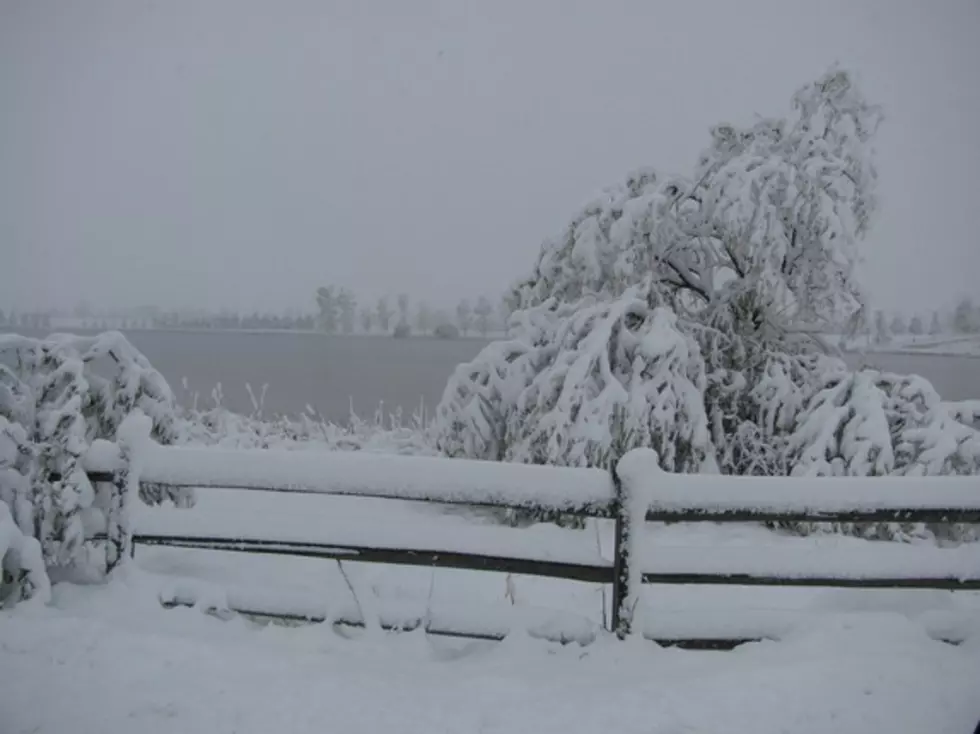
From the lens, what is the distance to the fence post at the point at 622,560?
12.2ft

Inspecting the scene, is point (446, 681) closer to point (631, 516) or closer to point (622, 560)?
point (622, 560)

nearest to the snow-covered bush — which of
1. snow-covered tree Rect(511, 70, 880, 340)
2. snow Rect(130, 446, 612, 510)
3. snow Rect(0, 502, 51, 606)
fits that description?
snow Rect(0, 502, 51, 606)

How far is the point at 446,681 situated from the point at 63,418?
3.56m

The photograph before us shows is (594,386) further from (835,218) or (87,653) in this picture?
(87,653)

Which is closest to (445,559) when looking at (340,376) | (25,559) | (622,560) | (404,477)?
(404,477)

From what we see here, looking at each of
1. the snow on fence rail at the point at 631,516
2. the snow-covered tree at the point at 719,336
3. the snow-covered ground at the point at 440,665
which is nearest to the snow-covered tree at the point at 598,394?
the snow-covered tree at the point at 719,336

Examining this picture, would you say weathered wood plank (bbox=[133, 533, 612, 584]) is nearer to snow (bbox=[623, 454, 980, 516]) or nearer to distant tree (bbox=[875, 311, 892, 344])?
snow (bbox=[623, 454, 980, 516])

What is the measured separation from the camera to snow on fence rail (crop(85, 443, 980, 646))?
12.2 ft

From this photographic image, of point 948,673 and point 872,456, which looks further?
point 872,456

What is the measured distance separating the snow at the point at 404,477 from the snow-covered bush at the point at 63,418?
884 mm

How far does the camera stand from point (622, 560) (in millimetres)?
3730

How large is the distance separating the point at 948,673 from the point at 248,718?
3.48 metres

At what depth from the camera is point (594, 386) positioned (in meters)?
8.28

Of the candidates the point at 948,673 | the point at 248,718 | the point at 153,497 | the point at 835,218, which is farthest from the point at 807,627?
the point at 835,218
